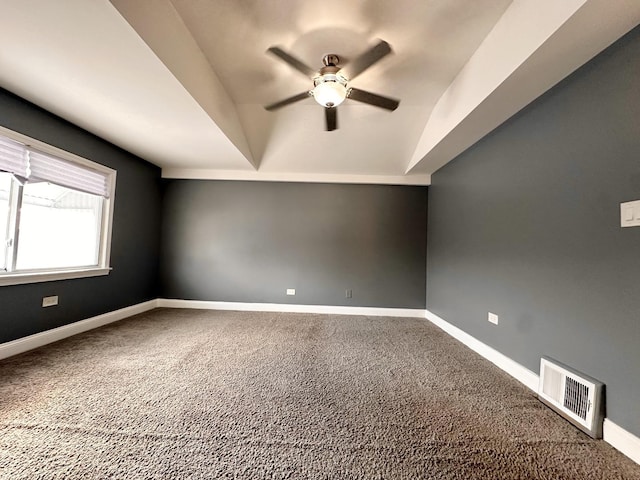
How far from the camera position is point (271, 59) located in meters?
2.27

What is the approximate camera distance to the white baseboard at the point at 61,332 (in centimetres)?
228

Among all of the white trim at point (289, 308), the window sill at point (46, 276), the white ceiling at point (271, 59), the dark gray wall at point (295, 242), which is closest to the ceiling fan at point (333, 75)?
the white ceiling at point (271, 59)

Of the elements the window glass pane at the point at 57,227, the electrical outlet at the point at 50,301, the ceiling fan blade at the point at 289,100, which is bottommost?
the electrical outlet at the point at 50,301

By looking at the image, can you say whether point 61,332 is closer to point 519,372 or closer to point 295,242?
point 295,242

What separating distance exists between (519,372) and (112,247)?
15.3ft

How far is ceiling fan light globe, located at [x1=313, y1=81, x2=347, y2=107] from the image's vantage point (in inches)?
79.2

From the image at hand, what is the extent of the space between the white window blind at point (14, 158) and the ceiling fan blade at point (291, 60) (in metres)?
2.41

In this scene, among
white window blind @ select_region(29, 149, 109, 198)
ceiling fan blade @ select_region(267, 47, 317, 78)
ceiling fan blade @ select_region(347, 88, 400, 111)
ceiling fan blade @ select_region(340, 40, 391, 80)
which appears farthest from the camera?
white window blind @ select_region(29, 149, 109, 198)

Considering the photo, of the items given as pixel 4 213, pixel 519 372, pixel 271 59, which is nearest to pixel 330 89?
pixel 271 59

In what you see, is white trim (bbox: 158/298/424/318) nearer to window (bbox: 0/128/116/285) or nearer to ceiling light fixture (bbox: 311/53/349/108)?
window (bbox: 0/128/116/285)

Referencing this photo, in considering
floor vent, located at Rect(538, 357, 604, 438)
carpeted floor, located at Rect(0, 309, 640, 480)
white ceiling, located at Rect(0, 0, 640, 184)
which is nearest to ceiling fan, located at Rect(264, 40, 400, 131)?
white ceiling, located at Rect(0, 0, 640, 184)

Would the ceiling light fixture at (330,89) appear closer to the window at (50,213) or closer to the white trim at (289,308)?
the window at (50,213)

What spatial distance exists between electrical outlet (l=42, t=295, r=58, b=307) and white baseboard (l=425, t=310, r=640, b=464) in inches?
173

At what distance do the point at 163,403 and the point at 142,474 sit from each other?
562mm
